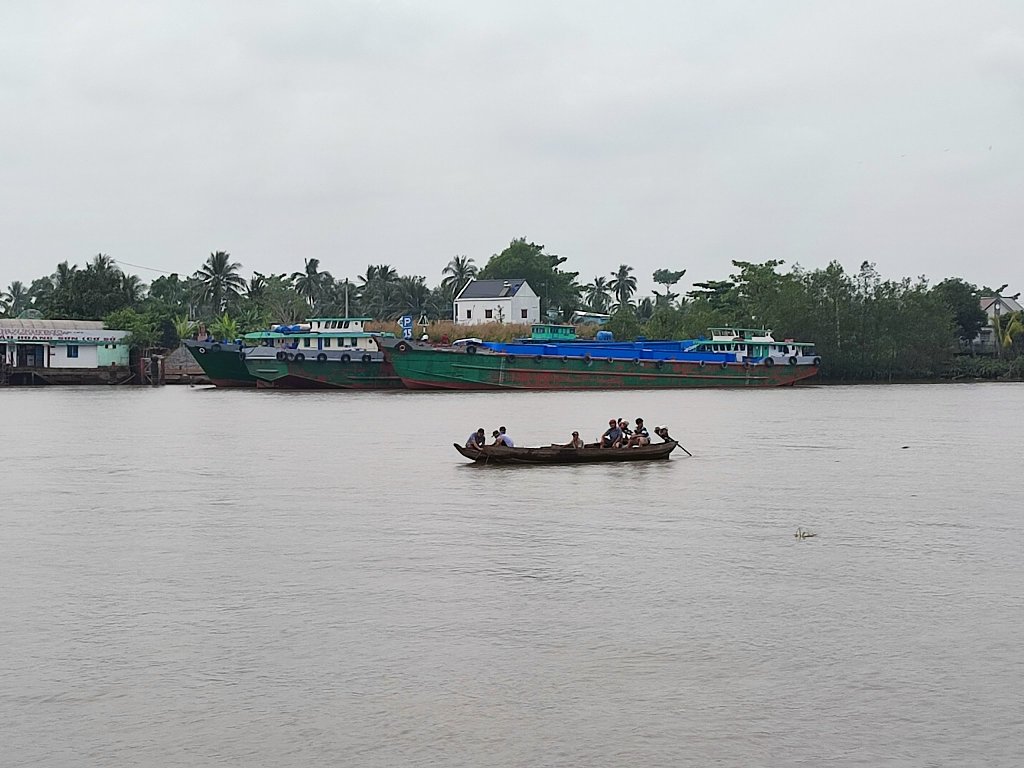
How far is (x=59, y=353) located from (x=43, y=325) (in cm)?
226

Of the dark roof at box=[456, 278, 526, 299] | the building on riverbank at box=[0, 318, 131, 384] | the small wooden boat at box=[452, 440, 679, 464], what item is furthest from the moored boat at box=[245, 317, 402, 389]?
the small wooden boat at box=[452, 440, 679, 464]

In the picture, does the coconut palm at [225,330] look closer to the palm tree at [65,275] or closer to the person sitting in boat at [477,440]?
the palm tree at [65,275]

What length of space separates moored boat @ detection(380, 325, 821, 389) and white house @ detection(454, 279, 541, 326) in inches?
943

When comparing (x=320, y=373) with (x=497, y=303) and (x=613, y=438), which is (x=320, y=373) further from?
(x=613, y=438)

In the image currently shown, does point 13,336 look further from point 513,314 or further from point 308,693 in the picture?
point 308,693

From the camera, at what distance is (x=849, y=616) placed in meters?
16.9

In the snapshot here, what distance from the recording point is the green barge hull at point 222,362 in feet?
263

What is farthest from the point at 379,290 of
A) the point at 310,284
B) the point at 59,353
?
the point at 59,353

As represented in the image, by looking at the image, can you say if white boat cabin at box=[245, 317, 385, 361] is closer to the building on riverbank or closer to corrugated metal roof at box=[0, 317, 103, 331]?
the building on riverbank

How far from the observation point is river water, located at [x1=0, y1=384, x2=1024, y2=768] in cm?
1240

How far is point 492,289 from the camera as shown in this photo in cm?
11144

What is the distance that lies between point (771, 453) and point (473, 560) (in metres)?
20.4

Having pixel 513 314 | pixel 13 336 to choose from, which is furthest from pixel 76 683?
pixel 513 314

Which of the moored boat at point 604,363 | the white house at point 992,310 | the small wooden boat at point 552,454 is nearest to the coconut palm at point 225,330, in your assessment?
the moored boat at point 604,363
